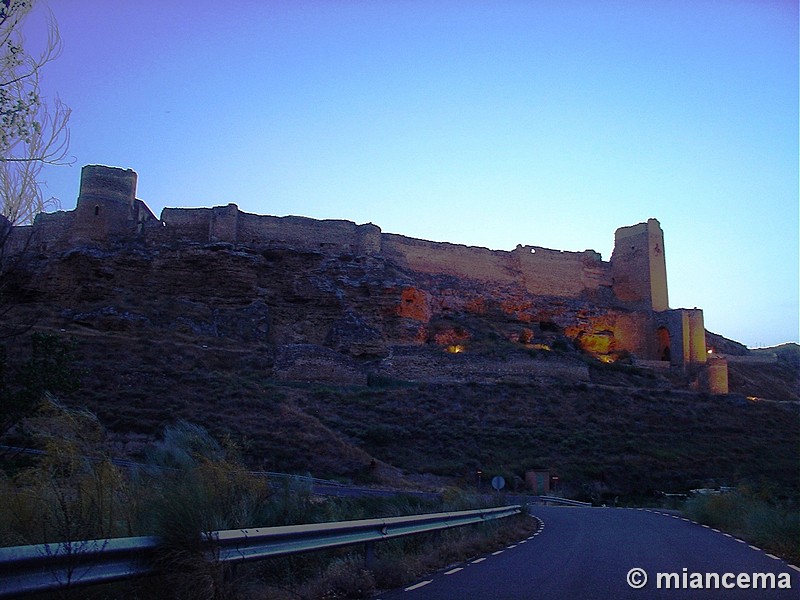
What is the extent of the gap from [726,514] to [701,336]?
4026cm

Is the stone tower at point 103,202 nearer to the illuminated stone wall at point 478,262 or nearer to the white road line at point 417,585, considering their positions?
the illuminated stone wall at point 478,262

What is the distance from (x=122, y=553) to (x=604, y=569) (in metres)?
6.05

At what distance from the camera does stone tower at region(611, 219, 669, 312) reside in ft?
189

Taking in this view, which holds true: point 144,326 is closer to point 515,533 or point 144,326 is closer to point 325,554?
point 515,533

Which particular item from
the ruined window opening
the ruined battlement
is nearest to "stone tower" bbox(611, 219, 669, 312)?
the ruined battlement

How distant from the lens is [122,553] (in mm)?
4422

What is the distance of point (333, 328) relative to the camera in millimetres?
45594

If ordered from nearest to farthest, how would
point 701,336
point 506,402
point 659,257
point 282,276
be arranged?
point 506,402 < point 282,276 < point 701,336 < point 659,257

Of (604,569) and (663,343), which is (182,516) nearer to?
(604,569)

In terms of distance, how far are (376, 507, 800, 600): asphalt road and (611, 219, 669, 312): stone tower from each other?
45840 mm

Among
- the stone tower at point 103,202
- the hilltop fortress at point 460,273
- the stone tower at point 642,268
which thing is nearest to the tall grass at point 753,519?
the hilltop fortress at point 460,273

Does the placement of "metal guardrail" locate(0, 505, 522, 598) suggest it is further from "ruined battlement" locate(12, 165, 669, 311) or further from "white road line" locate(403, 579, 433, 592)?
"ruined battlement" locate(12, 165, 669, 311)

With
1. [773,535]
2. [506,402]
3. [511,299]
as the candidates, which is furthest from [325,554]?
[511,299]

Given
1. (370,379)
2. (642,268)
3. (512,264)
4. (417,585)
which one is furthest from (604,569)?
(642,268)
